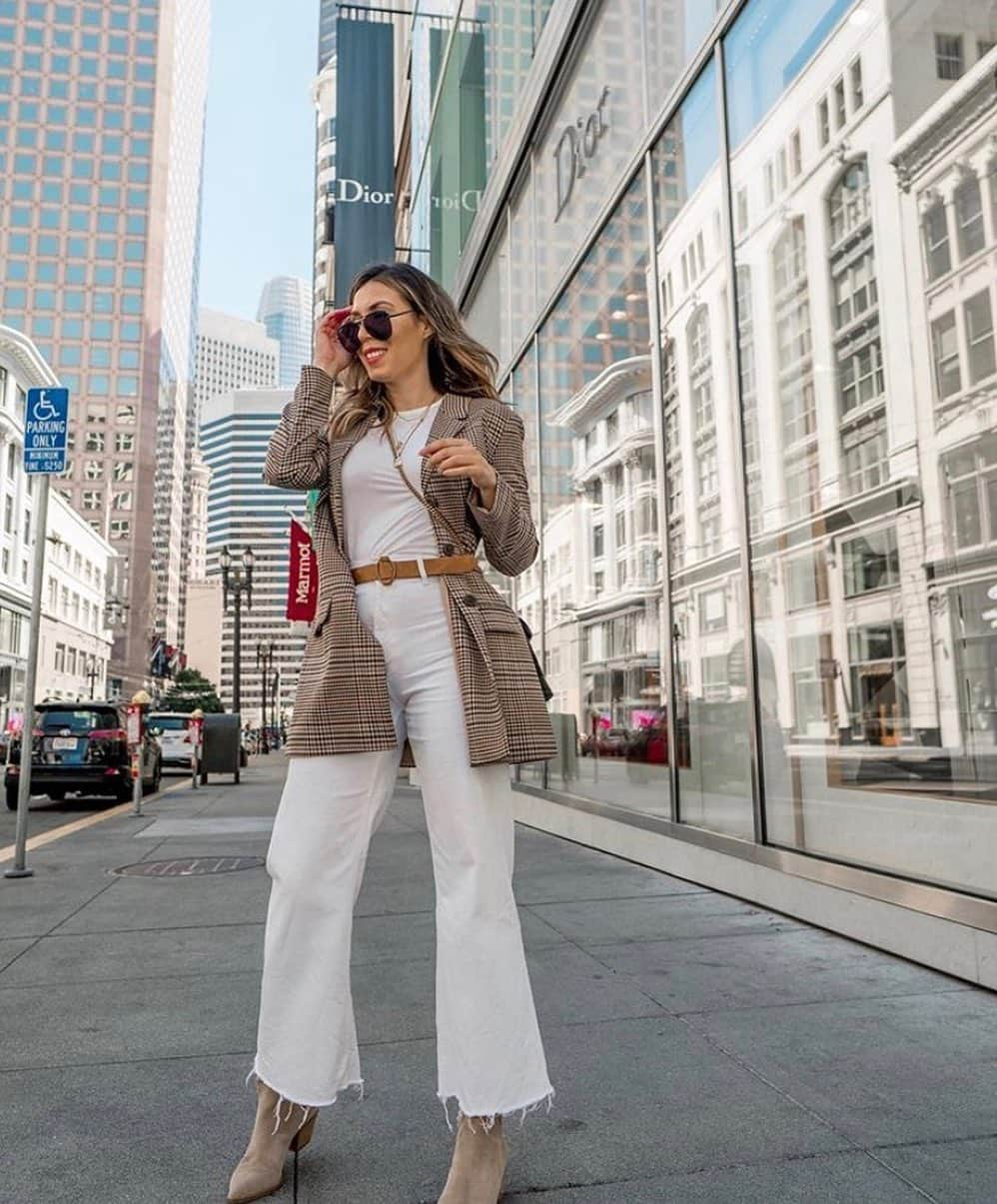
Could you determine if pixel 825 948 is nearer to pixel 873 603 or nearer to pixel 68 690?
pixel 873 603

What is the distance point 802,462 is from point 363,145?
827 inches

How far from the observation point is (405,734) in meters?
2.12

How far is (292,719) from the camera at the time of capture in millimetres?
2104

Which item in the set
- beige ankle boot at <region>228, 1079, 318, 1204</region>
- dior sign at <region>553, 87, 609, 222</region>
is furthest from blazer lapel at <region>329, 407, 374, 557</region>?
dior sign at <region>553, 87, 609, 222</region>

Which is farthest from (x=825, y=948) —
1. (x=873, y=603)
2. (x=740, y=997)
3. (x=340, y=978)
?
(x=340, y=978)

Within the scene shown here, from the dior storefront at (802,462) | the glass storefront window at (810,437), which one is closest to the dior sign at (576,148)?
the dior storefront at (802,462)

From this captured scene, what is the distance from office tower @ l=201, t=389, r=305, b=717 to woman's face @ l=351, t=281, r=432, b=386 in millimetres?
143255

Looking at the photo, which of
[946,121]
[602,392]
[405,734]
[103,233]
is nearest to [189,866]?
[602,392]

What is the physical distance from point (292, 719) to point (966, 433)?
12.3 ft

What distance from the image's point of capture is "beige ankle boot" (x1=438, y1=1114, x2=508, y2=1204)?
5.93 ft

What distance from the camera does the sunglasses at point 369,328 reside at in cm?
226

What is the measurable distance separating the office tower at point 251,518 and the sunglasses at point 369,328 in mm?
143254

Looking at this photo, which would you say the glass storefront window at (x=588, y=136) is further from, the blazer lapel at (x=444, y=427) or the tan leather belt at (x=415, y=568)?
the tan leather belt at (x=415, y=568)

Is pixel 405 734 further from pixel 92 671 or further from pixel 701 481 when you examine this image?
pixel 92 671
